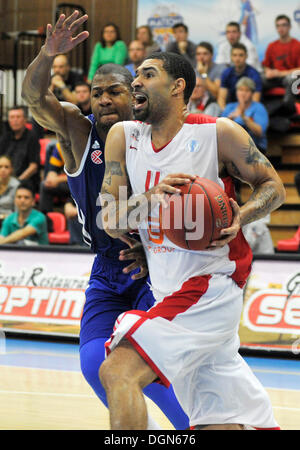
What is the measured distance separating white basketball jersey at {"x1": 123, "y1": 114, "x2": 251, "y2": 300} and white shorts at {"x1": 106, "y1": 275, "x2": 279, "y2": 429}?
0.06 m

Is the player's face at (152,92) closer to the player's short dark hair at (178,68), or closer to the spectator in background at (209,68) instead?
the player's short dark hair at (178,68)

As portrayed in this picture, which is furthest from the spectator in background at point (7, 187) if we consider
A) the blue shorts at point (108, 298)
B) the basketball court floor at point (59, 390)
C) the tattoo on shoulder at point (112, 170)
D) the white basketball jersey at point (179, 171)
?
the white basketball jersey at point (179, 171)

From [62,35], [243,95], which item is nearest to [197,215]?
[62,35]

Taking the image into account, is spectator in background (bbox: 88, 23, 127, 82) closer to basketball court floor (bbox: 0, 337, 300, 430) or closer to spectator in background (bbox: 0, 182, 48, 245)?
spectator in background (bbox: 0, 182, 48, 245)

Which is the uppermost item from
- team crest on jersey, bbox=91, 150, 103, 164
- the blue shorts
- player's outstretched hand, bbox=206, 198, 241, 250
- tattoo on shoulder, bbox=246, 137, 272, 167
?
tattoo on shoulder, bbox=246, 137, 272, 167

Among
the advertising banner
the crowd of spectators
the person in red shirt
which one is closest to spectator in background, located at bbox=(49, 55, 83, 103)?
the crowd of spectators

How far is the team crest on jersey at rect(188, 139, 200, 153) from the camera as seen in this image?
3420 millimetres

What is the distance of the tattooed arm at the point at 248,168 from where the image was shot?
11.2 ft

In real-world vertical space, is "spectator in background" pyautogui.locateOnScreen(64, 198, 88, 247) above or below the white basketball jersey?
below

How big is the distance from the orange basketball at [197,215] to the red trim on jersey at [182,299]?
0.17 m

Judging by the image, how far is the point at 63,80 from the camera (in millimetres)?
11281

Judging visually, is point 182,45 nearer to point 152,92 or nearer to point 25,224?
point 25,224

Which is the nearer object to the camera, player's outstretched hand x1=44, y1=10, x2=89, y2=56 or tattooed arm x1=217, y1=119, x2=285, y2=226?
tattooed arm x1=217, y1=119, x2=285, y2=226

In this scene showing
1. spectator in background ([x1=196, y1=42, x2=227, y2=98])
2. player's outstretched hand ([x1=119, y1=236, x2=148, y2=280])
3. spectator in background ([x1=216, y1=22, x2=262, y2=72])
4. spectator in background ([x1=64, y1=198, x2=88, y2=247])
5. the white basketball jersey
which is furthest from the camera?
spectator in background ([x1=216, y1=22, x2=262, y2=72])
